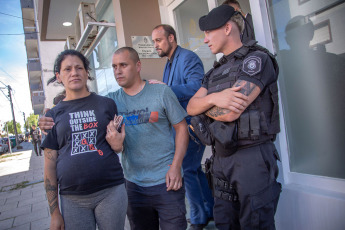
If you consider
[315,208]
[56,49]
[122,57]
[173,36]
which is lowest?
[315,208]

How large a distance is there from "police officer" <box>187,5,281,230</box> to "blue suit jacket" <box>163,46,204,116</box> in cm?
58

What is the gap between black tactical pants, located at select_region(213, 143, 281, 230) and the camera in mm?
1426

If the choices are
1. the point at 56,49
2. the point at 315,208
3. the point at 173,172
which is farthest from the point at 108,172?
the point at 56,49

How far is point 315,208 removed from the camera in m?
1.88

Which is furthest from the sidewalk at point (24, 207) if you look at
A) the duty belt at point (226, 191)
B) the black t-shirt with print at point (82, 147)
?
the duty belt at point (226, 191)

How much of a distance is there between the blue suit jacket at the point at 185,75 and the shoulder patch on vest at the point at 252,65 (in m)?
0.81

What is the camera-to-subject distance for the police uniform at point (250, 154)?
1.42 m

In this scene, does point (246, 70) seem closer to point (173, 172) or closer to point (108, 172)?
point (173, 172)

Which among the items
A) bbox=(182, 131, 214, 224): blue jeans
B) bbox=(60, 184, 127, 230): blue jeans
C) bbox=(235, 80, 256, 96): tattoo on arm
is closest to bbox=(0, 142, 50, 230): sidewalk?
bbox=(182, 131, 214, 224): blue jeans

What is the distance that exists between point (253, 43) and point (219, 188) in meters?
1.00

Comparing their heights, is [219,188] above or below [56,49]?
below

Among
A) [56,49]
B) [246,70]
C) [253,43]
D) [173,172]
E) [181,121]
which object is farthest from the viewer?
[56,49]

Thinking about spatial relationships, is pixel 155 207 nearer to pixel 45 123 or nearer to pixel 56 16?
pixel 45 123

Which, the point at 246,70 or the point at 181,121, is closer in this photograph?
the point at 246,70
